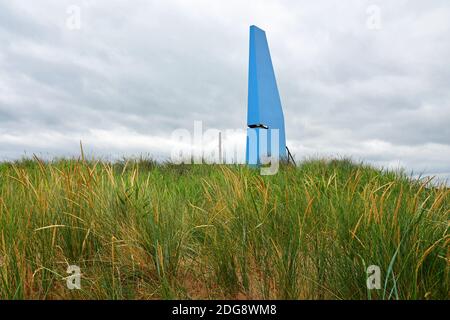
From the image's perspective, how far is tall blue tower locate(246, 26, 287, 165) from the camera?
324 inches

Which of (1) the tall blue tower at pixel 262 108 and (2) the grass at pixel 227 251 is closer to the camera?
(2) the grass at pixel 227 251

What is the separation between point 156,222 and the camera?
266 cm

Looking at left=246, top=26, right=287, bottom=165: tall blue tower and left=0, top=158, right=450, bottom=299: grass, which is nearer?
left=0, top=158, right=450, bottom=299: grass

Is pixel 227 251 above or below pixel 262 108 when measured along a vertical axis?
below

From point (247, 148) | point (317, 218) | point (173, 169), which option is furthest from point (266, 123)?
point (317, 218)

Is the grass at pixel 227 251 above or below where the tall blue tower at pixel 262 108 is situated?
below

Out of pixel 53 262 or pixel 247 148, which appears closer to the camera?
pixel 53 262

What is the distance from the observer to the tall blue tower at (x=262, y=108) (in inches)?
324

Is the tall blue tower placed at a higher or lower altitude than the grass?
higher

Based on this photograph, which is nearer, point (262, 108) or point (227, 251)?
point (227, 251)

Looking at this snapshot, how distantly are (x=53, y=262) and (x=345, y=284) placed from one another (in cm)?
168

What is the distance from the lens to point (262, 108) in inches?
330
